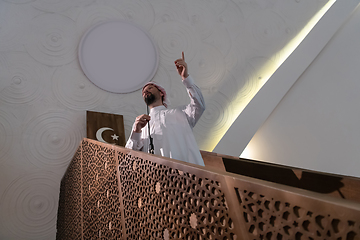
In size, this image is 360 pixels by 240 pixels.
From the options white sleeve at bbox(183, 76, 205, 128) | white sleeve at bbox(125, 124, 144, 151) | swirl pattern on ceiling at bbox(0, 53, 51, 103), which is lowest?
swirl pattern on ceiling at bbox(0, 53, 51, 103)

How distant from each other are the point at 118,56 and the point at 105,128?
56.3 inches

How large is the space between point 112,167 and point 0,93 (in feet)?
9.33

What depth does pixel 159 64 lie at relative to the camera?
4.62 metres

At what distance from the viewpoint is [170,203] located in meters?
1.06

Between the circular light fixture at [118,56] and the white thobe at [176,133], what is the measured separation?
6.41 ft

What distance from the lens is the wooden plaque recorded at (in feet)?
11.9

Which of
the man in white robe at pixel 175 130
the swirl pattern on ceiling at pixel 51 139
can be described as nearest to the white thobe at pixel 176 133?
the man in white robe at pixel 175 130

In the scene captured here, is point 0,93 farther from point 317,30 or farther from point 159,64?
point 317,30

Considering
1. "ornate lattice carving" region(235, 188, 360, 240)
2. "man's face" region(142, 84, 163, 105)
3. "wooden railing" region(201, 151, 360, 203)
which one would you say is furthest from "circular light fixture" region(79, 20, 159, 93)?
→ "ornate lattice carving" region(235, 188, 360, 240)

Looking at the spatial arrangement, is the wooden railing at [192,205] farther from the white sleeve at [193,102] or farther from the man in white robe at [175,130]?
the white sleeve at [193,102]

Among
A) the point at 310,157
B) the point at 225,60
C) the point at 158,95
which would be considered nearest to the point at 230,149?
the point at 310,157

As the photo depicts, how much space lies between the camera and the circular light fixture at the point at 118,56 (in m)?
4.08

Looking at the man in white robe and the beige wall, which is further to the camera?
the beige wall

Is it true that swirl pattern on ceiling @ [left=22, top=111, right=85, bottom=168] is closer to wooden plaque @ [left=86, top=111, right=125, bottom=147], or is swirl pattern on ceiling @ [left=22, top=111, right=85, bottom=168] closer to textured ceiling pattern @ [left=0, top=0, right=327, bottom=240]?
textured ceiling pattern @ [left=0, top=0, right=327, bottom=240]
